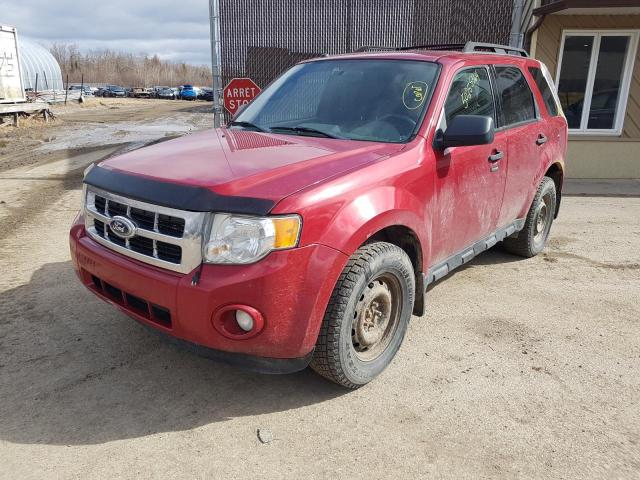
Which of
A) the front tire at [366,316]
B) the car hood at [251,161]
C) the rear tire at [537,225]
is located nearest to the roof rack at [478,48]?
the rear tire at [537,225]

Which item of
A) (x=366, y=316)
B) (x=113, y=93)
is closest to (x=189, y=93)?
(x=113, y=93)

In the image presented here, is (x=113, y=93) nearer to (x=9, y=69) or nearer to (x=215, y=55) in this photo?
(x=9, y=69)

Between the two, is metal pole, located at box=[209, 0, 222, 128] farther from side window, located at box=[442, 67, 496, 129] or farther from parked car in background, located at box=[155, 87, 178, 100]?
parked car in background, located at box=[155, 87, 178, 100]

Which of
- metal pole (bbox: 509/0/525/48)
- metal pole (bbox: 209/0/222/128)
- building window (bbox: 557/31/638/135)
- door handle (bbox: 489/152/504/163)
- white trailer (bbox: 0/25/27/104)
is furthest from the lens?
white trailer (bbox: 0/25/27/104)

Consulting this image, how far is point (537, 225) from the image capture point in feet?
17.7

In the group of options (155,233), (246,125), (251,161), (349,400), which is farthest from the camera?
(246,125)

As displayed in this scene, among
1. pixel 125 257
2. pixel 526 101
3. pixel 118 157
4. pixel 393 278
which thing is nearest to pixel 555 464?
pixel 393 278

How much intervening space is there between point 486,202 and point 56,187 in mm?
7318

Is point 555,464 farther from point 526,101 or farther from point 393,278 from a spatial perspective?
point 526,101

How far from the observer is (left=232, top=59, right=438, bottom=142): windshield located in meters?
3.43

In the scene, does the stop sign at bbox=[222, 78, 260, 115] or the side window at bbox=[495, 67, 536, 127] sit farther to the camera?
the stop sign at bbox=[222, 78, 260, 115]

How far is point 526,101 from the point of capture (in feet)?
15.3

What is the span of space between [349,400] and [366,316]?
19.1 inches

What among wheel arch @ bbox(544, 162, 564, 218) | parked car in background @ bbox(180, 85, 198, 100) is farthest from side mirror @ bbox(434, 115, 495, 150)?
parked car in background @ bbox(180, 85, 198, 100)
